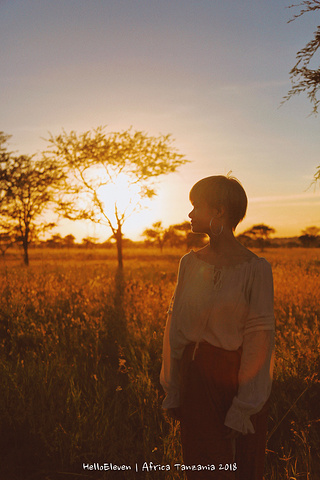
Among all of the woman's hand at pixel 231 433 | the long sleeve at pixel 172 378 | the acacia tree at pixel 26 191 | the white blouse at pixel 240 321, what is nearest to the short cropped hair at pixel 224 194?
the white blouse at pixel 240 321

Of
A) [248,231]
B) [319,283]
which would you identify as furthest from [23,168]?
[248,231]

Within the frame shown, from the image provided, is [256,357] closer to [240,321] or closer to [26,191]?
[240,321]

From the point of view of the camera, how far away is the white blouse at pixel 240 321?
1.79 meters

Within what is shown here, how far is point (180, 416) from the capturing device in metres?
2.07

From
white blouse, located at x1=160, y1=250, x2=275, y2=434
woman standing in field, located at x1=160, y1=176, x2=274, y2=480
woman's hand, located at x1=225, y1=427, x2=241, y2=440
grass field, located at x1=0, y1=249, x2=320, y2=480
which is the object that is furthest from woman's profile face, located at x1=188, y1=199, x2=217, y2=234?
grass field, located at x1=0, y1=249, x2=320, y2=480

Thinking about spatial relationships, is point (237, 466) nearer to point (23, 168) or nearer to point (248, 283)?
point (248, 283)

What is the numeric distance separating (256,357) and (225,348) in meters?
0.15

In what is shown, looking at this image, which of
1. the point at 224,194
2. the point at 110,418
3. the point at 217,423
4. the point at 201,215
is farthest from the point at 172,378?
the point at 110,418

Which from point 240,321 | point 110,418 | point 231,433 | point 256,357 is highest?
point 240,321

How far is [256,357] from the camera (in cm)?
180

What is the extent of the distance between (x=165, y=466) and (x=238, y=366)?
1.23 m

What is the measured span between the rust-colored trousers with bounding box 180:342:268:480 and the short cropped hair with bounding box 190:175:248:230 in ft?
2.30

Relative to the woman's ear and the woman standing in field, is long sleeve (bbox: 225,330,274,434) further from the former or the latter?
the woman's ear

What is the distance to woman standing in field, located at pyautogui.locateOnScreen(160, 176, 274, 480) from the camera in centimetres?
180
